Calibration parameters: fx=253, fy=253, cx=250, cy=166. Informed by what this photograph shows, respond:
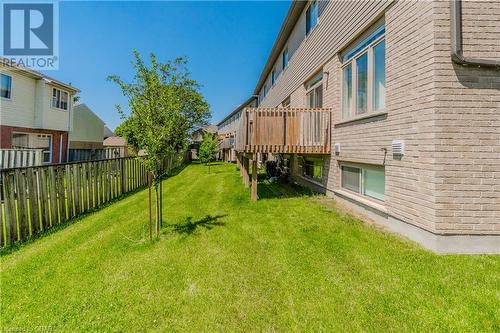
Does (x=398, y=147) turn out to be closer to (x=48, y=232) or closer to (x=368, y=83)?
(x=368, y=83)

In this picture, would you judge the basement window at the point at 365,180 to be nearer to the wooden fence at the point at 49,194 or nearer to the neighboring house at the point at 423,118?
the neighboring house at the point at 423,118

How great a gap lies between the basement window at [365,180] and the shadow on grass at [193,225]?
11.7 ft

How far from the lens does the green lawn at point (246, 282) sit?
2.55m

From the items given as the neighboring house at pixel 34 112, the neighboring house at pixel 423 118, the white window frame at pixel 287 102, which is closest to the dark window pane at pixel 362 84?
the neighboring house at pixel 423 118

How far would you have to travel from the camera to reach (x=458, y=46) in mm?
3820

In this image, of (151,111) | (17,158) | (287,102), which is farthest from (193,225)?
(287,102)

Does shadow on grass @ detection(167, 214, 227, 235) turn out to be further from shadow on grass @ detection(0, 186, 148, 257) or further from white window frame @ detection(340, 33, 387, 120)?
white window frame @ detection(340, 33, 387, 120)

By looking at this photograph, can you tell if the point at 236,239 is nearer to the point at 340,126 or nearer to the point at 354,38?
the point at 340,126

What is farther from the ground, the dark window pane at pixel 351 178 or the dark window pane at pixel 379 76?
the dark window pane at pixel 379 76

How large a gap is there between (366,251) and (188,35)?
53.5 feet

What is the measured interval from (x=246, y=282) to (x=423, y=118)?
378 cm

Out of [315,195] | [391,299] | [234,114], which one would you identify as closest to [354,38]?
[315,195]

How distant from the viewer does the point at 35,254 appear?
4.30m

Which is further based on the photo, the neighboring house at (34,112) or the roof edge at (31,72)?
the neighboring house at (34,112)
